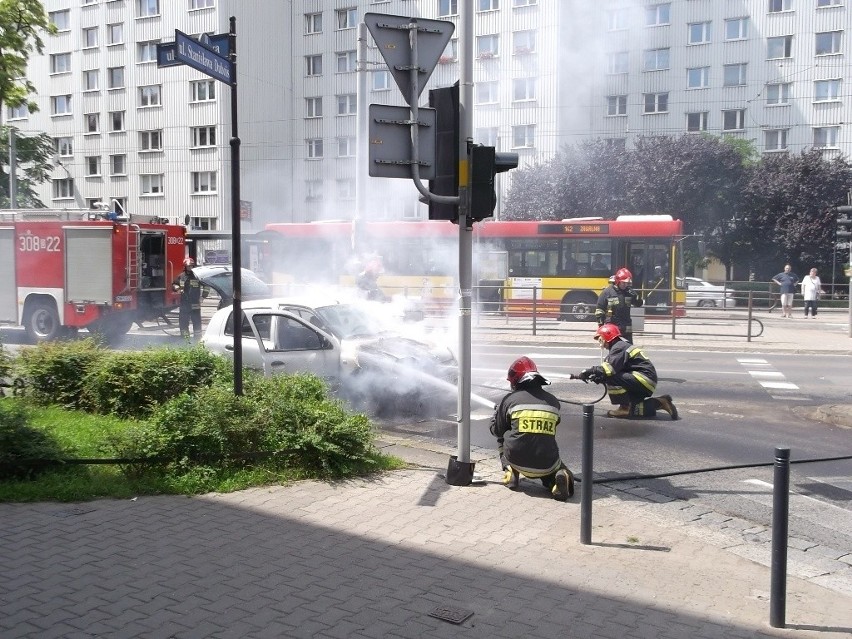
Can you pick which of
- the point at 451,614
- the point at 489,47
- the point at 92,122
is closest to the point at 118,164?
the point at 92,122

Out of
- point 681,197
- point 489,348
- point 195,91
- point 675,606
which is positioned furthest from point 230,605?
point 195,91

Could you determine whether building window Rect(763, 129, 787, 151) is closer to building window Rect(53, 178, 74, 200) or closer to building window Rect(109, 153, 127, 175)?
building window Rect(109, 153, 127, 175)

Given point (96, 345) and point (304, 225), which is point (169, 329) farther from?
point (96, 345)

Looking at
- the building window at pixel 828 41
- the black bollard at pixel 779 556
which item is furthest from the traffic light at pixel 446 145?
the building window at pixel 828 41

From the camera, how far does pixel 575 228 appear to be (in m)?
24.1

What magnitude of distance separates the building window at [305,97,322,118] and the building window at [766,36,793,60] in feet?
63.1

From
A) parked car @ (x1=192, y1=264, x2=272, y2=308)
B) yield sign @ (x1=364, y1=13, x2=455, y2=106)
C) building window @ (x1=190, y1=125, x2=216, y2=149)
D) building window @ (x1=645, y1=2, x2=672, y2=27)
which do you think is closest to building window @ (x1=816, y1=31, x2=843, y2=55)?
building window @ (x1=645, y1=2, x2=672, y2=27)

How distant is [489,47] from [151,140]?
34.9 meters

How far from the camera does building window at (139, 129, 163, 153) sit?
44.0 meters

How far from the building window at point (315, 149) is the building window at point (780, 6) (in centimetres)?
1837

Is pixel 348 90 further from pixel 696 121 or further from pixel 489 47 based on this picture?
pixel 489 47

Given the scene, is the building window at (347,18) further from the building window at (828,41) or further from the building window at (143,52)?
the building window at (828,41)

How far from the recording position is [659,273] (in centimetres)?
2331

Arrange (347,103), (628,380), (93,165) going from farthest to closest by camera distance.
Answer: (93,165)
(347,103)
(628,380)
